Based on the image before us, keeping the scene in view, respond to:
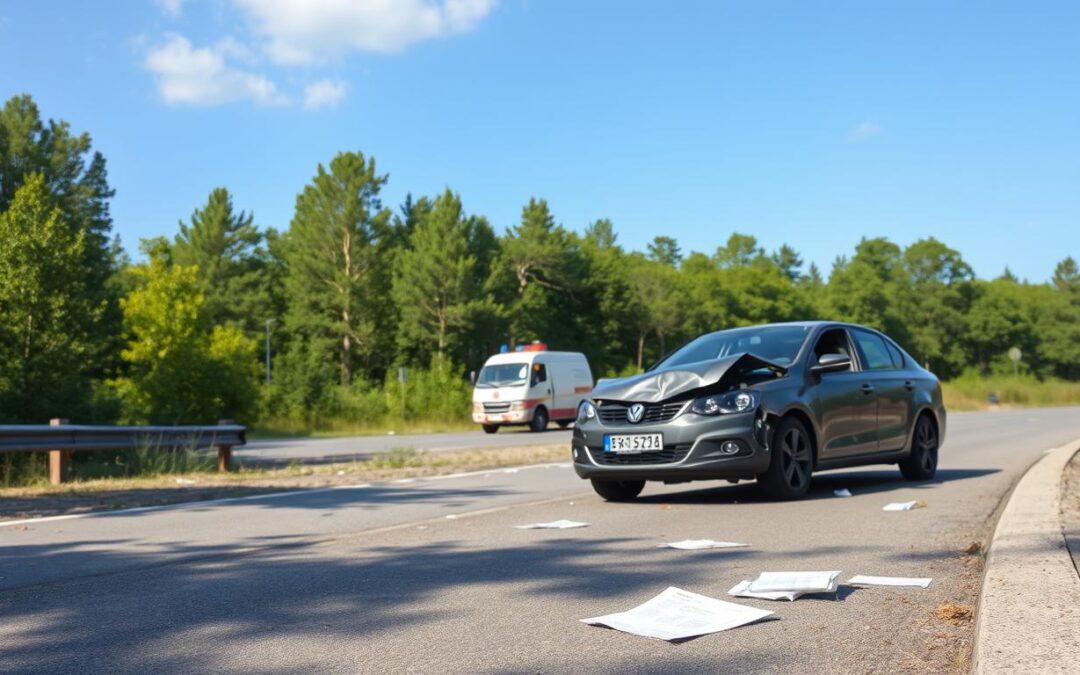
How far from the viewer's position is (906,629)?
14.3ft

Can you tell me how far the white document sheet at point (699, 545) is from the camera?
6.68m

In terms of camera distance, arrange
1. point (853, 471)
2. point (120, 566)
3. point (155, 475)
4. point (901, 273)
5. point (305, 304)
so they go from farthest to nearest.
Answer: point (901, 273) < point (305, 304) < point (155, 475) < point (853, 471) < point (120, 566)

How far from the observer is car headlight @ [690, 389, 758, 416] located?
8852 millimetres

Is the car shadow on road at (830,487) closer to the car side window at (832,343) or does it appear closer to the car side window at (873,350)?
the car side window at (873,350)

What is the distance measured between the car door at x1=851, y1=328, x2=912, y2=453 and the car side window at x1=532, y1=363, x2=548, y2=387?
22.4 m

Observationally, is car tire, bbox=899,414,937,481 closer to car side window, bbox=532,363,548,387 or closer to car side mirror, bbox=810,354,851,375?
car side mirror, bbox=810,354,851,375

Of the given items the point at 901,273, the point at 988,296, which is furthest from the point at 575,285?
the point at 988,296

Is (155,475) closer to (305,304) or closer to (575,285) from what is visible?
(305,304)

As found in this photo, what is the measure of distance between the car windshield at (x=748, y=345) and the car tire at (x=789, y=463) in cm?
71

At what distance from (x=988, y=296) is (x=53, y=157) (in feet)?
316

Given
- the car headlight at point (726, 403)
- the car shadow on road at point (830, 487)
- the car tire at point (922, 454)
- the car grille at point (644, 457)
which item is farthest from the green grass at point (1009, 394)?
the car grille at point (644, 457)

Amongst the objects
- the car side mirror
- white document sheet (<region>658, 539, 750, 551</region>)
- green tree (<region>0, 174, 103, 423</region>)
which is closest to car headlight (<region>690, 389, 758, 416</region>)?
the car side mirror

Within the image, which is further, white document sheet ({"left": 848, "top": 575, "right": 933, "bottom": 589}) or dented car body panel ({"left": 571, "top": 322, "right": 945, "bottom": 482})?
dented car body panel ({"left": 571, "top": 322, "right": 945, "bottom": 482})

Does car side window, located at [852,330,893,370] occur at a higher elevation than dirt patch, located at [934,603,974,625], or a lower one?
higher
